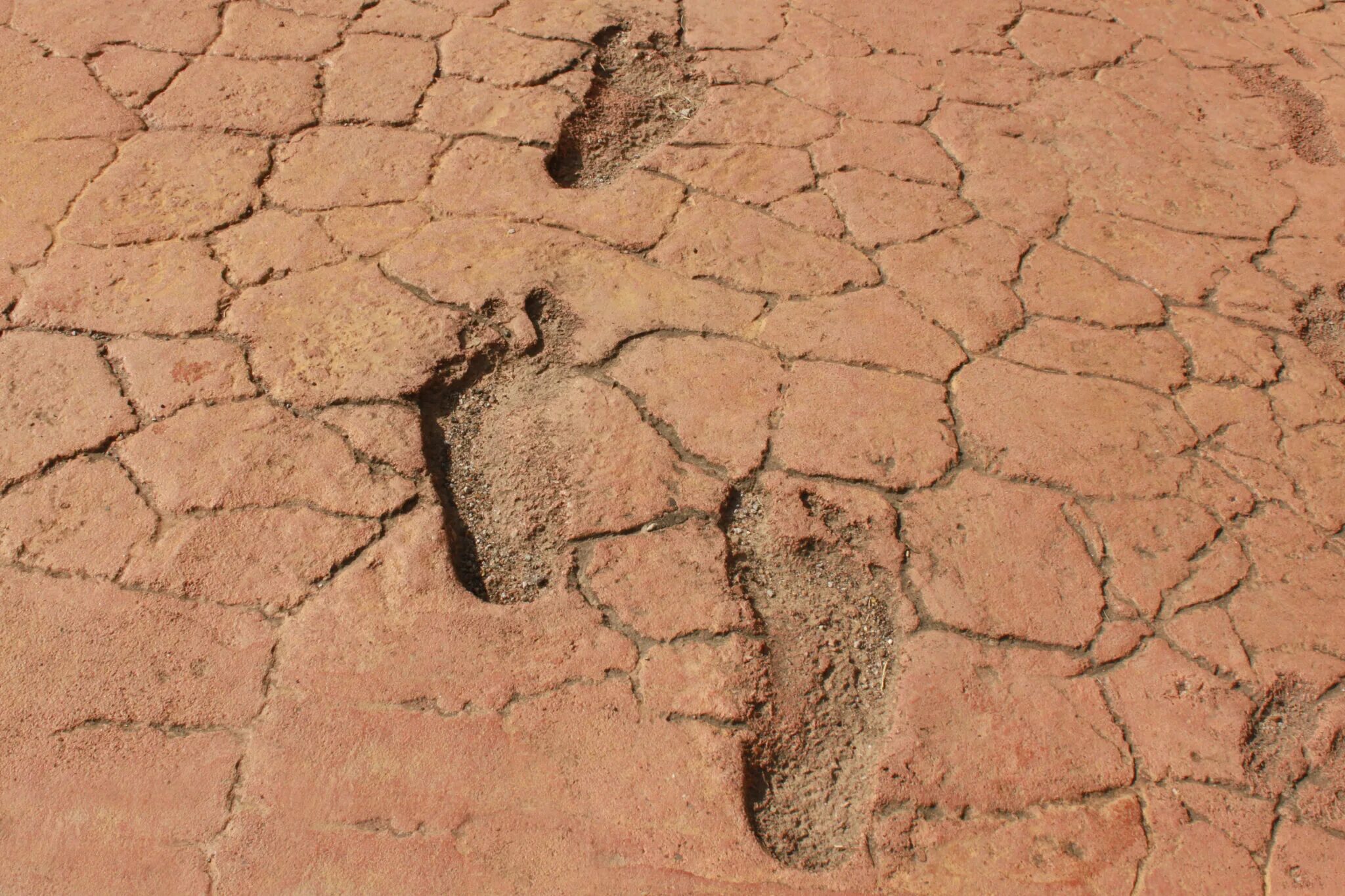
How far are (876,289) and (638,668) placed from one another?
102 cm

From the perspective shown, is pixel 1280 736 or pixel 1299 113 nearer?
pixel 1280 736

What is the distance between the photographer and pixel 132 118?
2.44 m

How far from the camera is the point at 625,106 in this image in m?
2.67

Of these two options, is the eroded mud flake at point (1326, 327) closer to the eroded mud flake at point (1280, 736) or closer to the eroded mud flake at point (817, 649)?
the eroded mud flake at point (1280, 736)

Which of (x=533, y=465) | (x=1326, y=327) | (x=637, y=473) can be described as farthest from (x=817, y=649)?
(x=1326, y=327)

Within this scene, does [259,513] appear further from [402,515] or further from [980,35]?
[980,35]

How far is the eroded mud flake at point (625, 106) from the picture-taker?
2.51m

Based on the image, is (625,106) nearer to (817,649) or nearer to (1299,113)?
(817,649)

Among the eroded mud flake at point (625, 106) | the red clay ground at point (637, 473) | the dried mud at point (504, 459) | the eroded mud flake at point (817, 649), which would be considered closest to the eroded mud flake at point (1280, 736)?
the red clay ground at point (637, 473)

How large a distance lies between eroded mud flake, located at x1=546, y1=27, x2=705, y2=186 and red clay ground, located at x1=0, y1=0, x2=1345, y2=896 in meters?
0.02

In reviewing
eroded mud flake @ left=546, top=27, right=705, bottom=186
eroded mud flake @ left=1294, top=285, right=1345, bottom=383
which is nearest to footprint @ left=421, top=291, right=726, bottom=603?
eroded mud flake @ left=546, top=27, right=705, bottom=186

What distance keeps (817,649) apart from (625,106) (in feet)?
4.92

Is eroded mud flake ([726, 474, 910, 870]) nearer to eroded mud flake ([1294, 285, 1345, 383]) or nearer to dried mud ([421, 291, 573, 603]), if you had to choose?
dried mud ([421, 291, 573, 603])

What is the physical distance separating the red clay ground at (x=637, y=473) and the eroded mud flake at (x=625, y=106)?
0.02m
